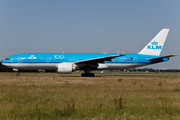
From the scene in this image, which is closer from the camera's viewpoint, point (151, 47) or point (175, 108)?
point (175, 108)

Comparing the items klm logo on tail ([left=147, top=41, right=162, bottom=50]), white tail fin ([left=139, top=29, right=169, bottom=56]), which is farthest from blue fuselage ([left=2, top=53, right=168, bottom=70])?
klm logo on tail ([left=147, top=41, right=162, bottom=50])

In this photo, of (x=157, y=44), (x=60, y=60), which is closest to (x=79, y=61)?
(x=60, y=60)

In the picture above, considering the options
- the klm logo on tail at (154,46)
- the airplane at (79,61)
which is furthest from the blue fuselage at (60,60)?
the klm logo on tail at (154,46)

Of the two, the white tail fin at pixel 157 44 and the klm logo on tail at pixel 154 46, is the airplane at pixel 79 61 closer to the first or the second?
the white tail fin at pixel 157 44

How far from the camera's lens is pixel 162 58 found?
31578 millimetres

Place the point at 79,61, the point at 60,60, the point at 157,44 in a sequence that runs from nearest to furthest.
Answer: the point at 79,61
the point at 60,60
the point at 157,44

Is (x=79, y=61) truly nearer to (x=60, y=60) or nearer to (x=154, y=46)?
(x=60, y=60)

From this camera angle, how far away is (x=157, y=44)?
33.3 meters

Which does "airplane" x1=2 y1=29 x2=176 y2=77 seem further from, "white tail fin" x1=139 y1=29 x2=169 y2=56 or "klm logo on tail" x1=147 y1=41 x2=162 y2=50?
"klm logo on tail" x1=147 y1=41 x2=162 y2=50

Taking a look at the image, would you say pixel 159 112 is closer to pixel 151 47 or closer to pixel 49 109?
pixel 49 109

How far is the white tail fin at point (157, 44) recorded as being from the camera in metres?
33.2

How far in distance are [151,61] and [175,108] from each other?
25.9m

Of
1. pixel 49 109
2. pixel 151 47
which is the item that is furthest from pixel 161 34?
pixel 49 109

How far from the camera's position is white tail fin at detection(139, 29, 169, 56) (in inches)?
1308
